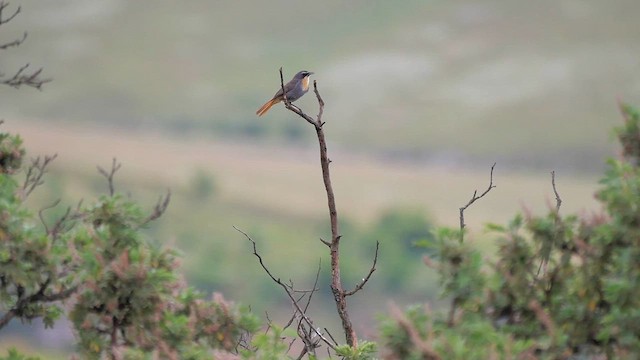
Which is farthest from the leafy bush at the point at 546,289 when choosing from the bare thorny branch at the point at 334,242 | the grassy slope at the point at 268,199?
the grassy slope at the point at 268,199

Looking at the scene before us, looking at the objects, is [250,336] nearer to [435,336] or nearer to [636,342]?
[435,336]

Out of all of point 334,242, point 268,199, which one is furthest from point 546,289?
point 268,199

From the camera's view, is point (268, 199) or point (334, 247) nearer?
point (334, 247)

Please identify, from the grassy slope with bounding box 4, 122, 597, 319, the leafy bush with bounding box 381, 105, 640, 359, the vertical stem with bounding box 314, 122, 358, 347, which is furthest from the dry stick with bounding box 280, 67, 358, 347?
the grassy slope with bounding box 4, 122, 597, 319

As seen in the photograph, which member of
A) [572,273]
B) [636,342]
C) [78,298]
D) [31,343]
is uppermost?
[31,343]

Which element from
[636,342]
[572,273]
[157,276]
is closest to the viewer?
[636,342]

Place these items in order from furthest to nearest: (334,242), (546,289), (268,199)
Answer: (268,199), (334,242), (546,289)

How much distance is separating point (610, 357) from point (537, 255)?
2.38 feet

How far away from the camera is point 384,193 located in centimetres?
19562

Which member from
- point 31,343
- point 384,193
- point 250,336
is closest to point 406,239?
point 384,193

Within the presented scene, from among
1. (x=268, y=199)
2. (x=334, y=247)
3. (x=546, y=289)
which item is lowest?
(x=546, y=289)

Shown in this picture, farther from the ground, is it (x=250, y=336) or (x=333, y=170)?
(x=333, y=170)

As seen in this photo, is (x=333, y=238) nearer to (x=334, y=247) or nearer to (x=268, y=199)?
(x=334, y=247)

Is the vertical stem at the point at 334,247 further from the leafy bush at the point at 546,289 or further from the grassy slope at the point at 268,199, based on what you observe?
the grassy slope at the point at 268,199
